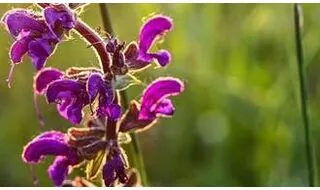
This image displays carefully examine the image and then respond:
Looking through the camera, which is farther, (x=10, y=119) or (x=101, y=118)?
(x=10, y=119)

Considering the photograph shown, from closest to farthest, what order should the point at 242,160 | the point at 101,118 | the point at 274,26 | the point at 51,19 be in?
the point at 51,19, the point at 101,118, the point at 242,160, the point at 274,26

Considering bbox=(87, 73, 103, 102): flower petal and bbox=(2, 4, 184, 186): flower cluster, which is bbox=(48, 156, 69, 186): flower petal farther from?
bbox=(87, 73, 103, 102): flower petal

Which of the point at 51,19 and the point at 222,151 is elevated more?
the point at 51,19

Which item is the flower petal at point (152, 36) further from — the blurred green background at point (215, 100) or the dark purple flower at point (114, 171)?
the blurred green background at point (215, 100)

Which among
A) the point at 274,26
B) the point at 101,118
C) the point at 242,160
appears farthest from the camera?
the point at 274,26

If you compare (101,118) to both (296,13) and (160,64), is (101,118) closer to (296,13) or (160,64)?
(160,64)

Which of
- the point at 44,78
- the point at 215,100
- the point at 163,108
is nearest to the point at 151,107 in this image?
the point at 163,108

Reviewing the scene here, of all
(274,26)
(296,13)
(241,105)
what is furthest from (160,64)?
(274,26)
